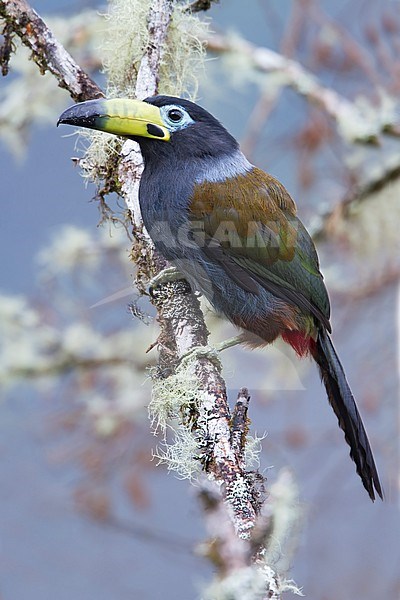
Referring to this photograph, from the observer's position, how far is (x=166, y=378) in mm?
1668

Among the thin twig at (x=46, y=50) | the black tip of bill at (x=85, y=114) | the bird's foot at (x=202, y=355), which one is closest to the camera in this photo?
the bird's foot at (x=202, y=355)

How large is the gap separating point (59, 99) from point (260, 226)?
1456 millimetres

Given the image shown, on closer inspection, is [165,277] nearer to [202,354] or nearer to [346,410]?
[202,354]

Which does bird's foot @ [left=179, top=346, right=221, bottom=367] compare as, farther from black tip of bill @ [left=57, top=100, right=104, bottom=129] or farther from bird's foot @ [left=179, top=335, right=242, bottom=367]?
black tip of bill @ [left=57, top=100, right=104, bottom=129]

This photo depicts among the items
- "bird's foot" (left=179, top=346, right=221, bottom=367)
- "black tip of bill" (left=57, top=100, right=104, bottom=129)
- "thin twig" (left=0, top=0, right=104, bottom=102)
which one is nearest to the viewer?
"bird's foot" (left=179, top=346, right=221, bottom=367)

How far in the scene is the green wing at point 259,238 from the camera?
74.6 inches

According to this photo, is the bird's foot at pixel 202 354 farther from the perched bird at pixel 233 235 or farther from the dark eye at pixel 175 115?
the dark eye at pixel 175 115

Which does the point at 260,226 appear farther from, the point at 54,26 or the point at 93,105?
the point at 54,26

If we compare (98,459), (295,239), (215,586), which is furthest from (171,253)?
(98,459)

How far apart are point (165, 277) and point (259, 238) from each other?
266mm

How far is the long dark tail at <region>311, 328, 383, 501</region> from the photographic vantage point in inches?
71.4

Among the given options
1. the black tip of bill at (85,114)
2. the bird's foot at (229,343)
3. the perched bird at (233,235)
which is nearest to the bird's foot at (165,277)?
the perched bird at (233,235)

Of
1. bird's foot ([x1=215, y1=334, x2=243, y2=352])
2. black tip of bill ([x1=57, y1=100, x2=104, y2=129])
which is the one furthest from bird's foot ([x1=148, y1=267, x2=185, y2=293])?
black tip of bill ([x1=57, y1=100, x2=104, y2=129])

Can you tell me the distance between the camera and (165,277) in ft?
5.92
